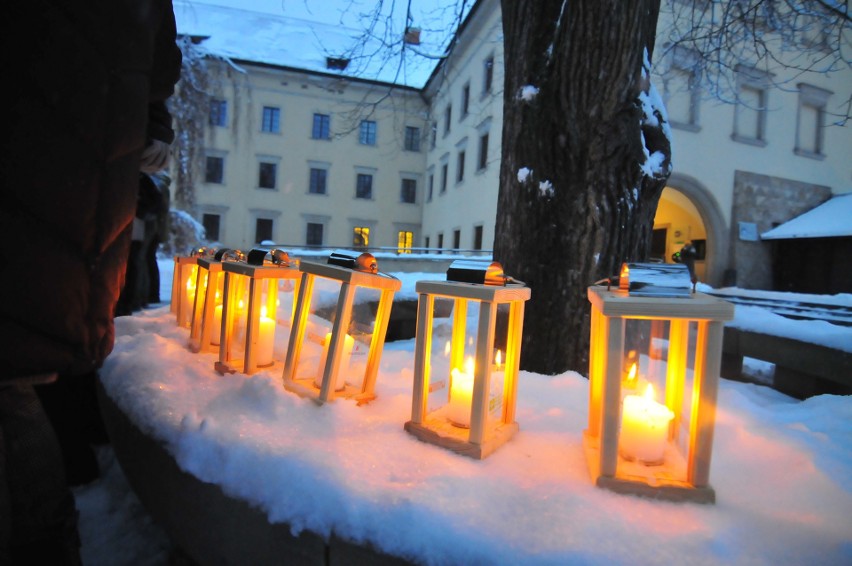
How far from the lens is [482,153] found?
54.4 feet


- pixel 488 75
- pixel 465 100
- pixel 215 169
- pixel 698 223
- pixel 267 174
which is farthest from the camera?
pixel 267 174

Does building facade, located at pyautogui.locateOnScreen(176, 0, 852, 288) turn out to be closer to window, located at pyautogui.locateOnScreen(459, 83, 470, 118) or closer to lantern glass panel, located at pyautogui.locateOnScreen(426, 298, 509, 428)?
window, located at pyautogui.locateOnScreen(459, 83, 470, 118)

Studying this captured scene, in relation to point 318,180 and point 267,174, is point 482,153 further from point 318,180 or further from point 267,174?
point 267,174

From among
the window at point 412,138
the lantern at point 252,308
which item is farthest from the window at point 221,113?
the lantern at point 252,308

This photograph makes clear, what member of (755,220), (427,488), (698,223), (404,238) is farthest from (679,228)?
(427,488)

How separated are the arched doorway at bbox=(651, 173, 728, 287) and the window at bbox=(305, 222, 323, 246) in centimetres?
1601

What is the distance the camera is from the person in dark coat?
0.96 meters

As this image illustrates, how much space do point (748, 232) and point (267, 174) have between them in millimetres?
20730

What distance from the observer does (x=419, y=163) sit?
24.9 metres

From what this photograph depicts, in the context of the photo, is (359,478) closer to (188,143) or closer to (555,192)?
(555,192)

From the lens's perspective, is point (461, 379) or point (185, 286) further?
point (185, 286)

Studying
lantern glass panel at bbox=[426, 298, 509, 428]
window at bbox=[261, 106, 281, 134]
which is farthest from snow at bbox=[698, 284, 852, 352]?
window at bbox=[261, 106, 281, 134]

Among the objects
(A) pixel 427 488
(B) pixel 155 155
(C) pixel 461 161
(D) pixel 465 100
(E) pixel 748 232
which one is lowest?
A: (A) pixel 427 488

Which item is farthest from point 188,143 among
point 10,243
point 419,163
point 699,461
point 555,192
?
point 419,163
